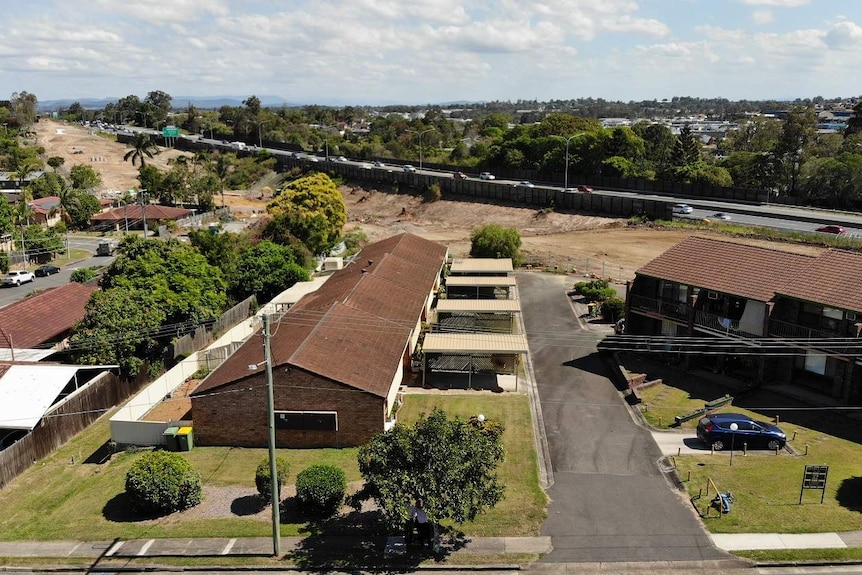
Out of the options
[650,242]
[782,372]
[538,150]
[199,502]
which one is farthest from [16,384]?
[538,150]

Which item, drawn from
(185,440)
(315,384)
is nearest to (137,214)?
(185,440)

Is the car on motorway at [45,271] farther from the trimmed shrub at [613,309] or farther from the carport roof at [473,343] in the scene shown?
the trimmed shrub at [613,309]

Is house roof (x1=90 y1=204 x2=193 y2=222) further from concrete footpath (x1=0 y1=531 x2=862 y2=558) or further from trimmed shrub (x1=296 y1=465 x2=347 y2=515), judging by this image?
trimmed shrub (x1=296 y1=465 x2=347 y2=515)

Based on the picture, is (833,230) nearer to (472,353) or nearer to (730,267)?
(730,267)

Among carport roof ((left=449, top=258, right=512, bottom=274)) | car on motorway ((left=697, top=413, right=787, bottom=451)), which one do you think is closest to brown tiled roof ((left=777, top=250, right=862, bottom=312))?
car on motorway ((left=697, top=413, right=787, bottom=451))

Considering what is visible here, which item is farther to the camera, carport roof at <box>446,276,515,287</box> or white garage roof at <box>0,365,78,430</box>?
carport roof at <box>446,276,515,287</box>

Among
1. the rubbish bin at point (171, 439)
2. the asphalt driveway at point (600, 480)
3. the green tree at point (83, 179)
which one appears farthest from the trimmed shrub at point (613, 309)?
the green tree at point (83, 179)
